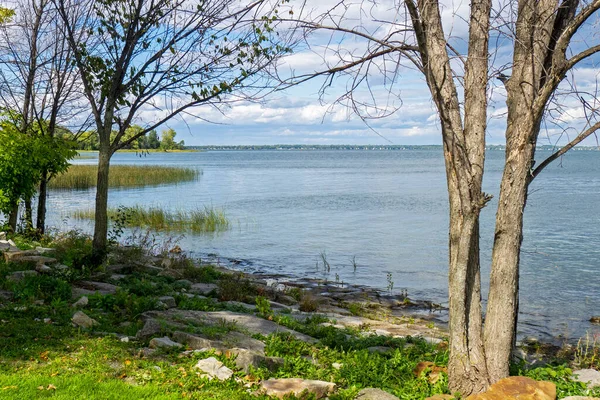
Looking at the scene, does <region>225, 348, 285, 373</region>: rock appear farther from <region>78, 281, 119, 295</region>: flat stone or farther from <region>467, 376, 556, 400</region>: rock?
<region>78, 281, 119, 295</region>: flat stone

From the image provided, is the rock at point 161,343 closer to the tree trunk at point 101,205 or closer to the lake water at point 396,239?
the lake water at point 396,239

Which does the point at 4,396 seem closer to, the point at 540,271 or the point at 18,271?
the point at 18,271

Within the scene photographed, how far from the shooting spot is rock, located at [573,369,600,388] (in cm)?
586

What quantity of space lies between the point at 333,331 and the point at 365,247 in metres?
12.3

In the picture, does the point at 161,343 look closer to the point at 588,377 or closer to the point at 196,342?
the point at 196,342

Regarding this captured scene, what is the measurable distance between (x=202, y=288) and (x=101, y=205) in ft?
8.70

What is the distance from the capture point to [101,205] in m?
11.3

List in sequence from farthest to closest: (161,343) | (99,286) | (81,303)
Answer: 1. (99,286)
2. (81,303)
3. (161,343)

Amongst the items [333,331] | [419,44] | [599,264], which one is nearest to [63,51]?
[333,331]

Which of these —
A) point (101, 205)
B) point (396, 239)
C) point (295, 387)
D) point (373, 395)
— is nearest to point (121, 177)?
point (396, 239)

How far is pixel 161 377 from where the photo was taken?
558 centimetres

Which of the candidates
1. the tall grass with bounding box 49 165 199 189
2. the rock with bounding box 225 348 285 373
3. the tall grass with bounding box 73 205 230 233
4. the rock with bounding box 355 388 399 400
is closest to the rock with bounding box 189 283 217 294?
the rock with bounding box 225 348 285 373

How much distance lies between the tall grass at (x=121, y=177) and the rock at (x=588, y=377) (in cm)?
3274

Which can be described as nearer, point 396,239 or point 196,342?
point 196,342
